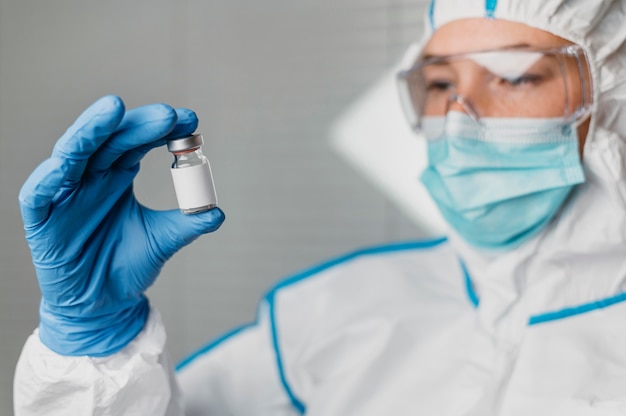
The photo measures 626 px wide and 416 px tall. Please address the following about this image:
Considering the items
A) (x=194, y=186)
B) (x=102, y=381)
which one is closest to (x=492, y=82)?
(x=194, y=186)

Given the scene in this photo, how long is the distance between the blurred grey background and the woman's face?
1.10m

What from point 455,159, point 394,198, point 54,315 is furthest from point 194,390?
point 394,198

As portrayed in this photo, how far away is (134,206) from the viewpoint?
1.02 metres

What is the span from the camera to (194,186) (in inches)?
33.8

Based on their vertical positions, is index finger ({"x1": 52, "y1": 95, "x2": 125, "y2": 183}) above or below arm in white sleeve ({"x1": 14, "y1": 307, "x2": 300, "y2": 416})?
above

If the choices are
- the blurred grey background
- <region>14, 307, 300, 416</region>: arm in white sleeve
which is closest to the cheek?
<region>14, 307, 300, 416</region>: arm in white sleeve

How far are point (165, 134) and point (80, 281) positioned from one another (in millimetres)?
275

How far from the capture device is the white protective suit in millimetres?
1033

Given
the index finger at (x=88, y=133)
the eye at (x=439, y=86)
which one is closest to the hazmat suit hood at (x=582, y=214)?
the eye at (x=439, y=86)

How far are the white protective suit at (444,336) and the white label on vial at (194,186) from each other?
309mm

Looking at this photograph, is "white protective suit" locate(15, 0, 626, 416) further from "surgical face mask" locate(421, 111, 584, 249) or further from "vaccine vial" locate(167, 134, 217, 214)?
"vaccine vial" locate(167, 134, 217, 214)

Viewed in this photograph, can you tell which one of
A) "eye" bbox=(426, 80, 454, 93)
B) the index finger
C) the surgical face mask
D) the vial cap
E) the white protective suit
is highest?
the index finger

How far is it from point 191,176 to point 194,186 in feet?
0.05

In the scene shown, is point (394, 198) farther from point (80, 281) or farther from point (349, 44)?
point (80, 281)
